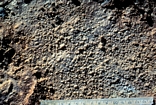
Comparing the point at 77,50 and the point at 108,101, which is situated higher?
the point at 77,50

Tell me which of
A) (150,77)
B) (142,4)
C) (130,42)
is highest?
(142,4)

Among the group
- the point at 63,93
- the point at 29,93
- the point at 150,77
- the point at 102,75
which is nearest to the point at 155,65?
the point at 150,77

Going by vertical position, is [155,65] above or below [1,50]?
below

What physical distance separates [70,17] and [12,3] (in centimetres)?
19

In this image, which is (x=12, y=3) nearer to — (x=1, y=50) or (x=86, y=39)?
(x=1, y=50)

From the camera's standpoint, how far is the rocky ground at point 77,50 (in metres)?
0.86

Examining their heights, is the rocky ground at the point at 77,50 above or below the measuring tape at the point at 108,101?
above

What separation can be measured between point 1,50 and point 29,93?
0.16 m

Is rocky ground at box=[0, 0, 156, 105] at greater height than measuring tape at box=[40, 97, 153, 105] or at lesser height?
greater

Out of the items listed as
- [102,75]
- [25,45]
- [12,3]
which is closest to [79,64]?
[102,75]

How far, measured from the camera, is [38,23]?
87cm

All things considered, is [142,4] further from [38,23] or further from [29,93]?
[29,93]

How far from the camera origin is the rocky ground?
856 millimetres

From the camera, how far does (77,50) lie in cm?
86
